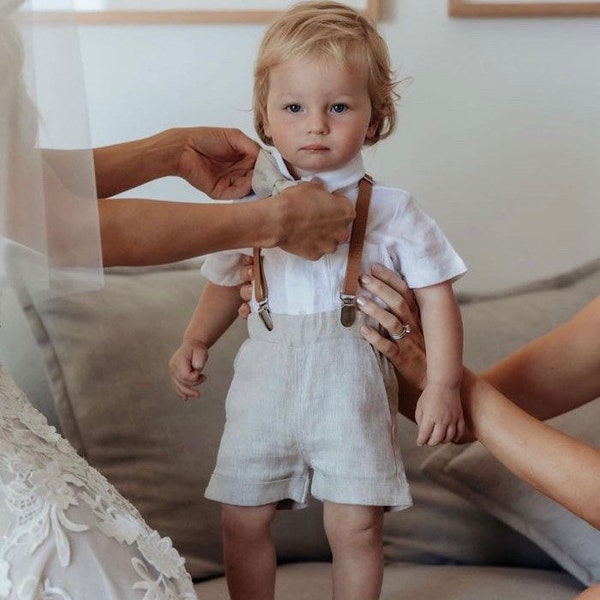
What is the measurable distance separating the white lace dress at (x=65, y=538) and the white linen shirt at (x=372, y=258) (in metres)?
0.39

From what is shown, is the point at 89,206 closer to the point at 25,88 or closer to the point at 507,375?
the point at 25,88

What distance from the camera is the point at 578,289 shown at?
2.18 meters

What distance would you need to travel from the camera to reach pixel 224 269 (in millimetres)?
1593

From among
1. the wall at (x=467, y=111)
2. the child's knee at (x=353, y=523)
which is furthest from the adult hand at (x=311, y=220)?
the wall at (x=467, y=111)

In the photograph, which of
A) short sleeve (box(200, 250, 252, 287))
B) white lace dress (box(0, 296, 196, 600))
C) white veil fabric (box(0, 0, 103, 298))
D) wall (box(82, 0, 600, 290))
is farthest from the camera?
wall (box(82, 0, 600, 290))

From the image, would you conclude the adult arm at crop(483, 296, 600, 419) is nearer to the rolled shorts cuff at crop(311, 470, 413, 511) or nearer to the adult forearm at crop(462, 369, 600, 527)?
the adult forearm at crop(462, 369, 600, 527)

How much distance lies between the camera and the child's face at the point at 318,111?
1.42 metres

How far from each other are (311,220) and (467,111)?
1.07 m

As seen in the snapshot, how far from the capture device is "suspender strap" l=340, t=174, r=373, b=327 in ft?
4.75

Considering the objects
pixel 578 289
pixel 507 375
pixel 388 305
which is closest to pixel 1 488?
pixel 388 305

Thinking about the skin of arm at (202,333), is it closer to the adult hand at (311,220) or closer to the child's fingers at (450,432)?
the adult hand at (311,220)

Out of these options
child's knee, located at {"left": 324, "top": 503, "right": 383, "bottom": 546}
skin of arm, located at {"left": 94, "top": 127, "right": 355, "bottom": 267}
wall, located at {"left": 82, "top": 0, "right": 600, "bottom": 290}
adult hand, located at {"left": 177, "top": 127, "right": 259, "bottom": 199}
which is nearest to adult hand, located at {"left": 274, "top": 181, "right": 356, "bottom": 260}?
skin of arm, located at {"left": 94, "top": 127, "right": 355, "bottom": 267}

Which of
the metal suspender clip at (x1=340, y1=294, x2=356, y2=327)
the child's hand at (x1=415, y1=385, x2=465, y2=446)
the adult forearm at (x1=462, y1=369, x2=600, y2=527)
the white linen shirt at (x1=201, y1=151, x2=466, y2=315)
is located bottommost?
the adult forearm at (x1=462, y1=369, x2=600, y2=527)

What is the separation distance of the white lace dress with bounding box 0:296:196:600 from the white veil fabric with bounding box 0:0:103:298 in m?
0.16
